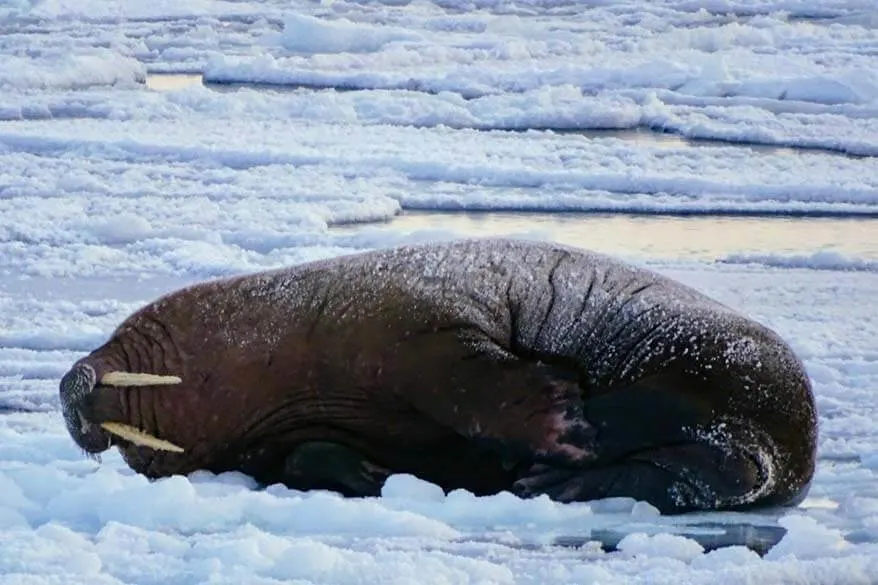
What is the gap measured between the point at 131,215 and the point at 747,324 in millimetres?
4863

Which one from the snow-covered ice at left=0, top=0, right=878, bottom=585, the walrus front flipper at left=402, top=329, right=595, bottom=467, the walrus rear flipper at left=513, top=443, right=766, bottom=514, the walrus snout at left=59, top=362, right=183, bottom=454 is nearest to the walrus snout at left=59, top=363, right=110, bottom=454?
the walrus snout at left=59, top=362, right=183, bottom=454

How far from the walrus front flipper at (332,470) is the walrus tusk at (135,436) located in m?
0.34

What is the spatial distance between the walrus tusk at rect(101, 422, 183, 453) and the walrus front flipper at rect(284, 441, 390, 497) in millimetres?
336

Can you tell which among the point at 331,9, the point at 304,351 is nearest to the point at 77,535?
the point at 304,351

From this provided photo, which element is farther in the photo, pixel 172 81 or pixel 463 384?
pixel 172 81

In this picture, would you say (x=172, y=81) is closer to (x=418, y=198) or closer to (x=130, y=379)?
(x=418, y=198)

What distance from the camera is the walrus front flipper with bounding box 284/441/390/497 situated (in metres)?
5.14

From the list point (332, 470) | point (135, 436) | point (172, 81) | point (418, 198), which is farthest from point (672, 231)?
point (172, 81)

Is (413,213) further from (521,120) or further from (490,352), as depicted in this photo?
(490,352)

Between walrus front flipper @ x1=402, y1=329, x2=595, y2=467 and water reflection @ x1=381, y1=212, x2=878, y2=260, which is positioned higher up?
water reflection @ x1=381, y1=212, x2=878, y2=260

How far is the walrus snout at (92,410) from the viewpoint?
203 inches

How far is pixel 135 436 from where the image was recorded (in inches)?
202

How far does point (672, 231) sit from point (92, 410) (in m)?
4.80

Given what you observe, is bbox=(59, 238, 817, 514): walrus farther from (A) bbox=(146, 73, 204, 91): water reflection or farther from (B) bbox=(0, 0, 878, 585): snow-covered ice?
(A) bbox=(146, 73, 204, 91): water reflection
